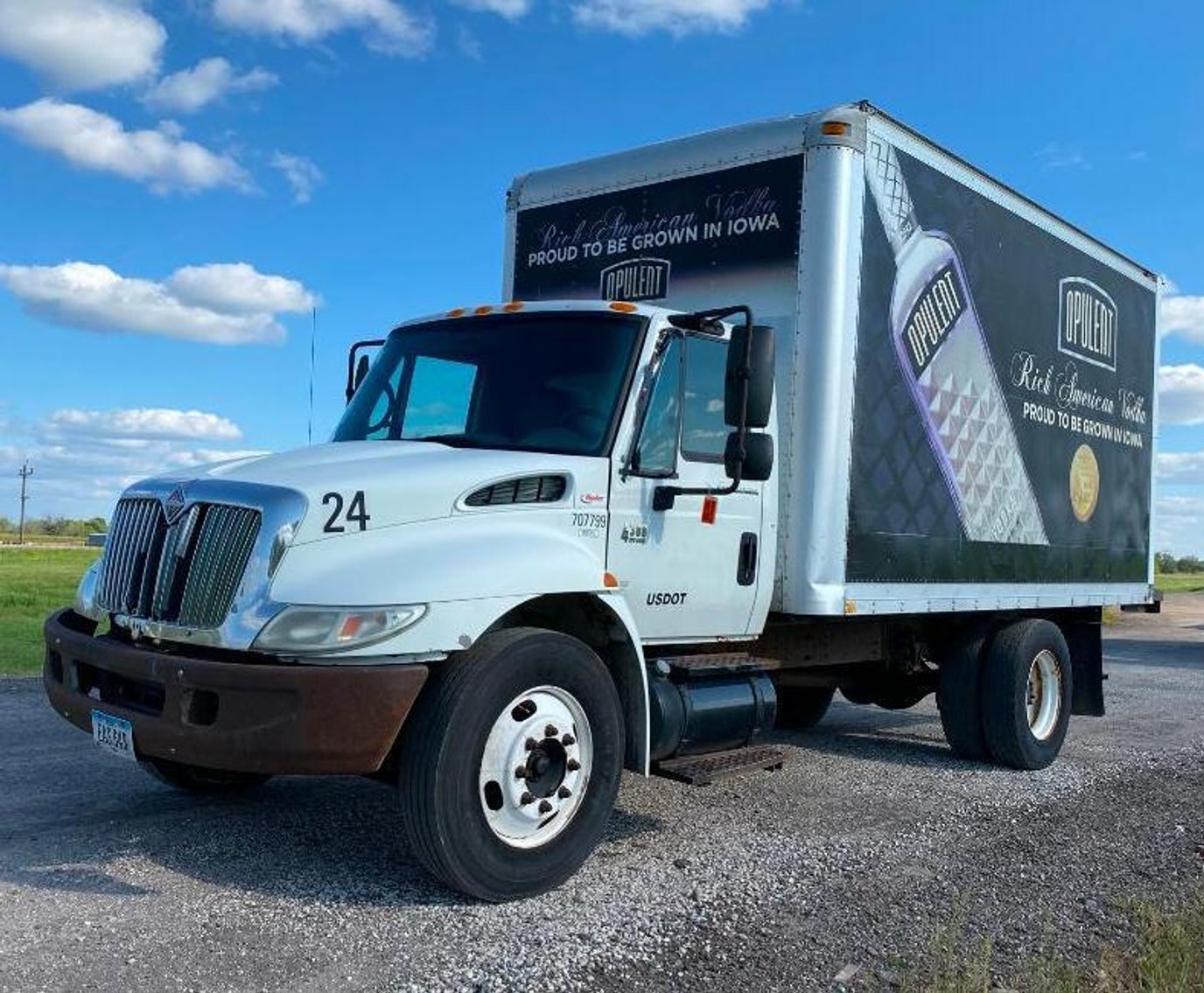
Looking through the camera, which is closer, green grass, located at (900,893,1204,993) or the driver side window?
green grass, located at (900,893,1204,993)

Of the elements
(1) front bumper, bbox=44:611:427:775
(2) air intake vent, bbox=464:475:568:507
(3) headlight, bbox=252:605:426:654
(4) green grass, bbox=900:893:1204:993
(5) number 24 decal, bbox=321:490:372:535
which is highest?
(2) air intake vent, bbox=464:475:568:507

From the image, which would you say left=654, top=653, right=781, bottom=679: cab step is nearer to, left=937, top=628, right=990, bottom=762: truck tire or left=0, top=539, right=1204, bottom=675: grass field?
left=937, top=628, right=990, bottom=762: truck tire

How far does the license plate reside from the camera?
4.77 m

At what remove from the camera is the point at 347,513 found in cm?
475

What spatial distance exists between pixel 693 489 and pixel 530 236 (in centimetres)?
286

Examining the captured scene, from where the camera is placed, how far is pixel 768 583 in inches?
256

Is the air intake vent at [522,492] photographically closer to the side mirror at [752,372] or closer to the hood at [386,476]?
the hood at [386,476]

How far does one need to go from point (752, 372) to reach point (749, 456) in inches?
15.7

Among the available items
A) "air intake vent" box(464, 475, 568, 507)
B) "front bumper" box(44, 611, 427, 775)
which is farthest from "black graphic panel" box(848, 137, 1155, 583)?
"front bumper" box(44, 611, 427, 775)

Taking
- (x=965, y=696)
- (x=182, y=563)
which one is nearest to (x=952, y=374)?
(x=965, y=696)

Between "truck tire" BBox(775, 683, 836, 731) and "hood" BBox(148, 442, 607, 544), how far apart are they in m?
4.69

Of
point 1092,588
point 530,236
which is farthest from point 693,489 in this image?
point 1092,588

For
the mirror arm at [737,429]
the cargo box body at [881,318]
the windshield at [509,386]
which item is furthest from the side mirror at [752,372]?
the cargo box body at [881,318]

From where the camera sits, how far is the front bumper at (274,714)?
174 inches
